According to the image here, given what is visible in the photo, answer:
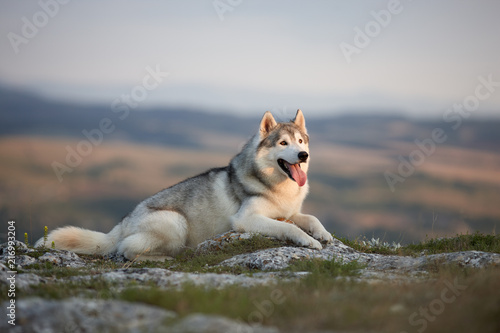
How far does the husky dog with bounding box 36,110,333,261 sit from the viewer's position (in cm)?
1054

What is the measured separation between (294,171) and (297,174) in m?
0.10

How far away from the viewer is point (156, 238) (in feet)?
35.8

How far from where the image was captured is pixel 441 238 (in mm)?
12805

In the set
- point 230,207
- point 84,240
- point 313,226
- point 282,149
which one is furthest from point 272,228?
point 84,240

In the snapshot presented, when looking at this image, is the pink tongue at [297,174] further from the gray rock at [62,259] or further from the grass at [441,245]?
the gray rock at [62,259]

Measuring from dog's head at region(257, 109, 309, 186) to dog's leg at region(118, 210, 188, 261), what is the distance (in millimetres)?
2646

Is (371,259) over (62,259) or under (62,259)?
under

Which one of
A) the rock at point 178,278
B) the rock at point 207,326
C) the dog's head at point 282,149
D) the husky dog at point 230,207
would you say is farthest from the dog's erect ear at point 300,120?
the rock at point 207,326

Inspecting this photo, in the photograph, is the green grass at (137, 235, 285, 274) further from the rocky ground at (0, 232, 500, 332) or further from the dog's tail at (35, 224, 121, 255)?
the dog's tail at (35, 224, 121, 255)

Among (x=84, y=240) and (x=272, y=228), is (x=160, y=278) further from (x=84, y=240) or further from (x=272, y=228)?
(x=84, y=240)

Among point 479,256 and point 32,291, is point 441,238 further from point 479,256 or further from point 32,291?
point 32,291

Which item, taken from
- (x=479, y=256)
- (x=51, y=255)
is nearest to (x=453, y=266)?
(x=479, y=256)

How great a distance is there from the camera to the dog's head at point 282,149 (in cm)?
1037

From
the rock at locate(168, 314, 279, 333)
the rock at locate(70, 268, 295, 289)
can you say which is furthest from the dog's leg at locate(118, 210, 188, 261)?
the rock at locate(168, 314, 279, 333)
